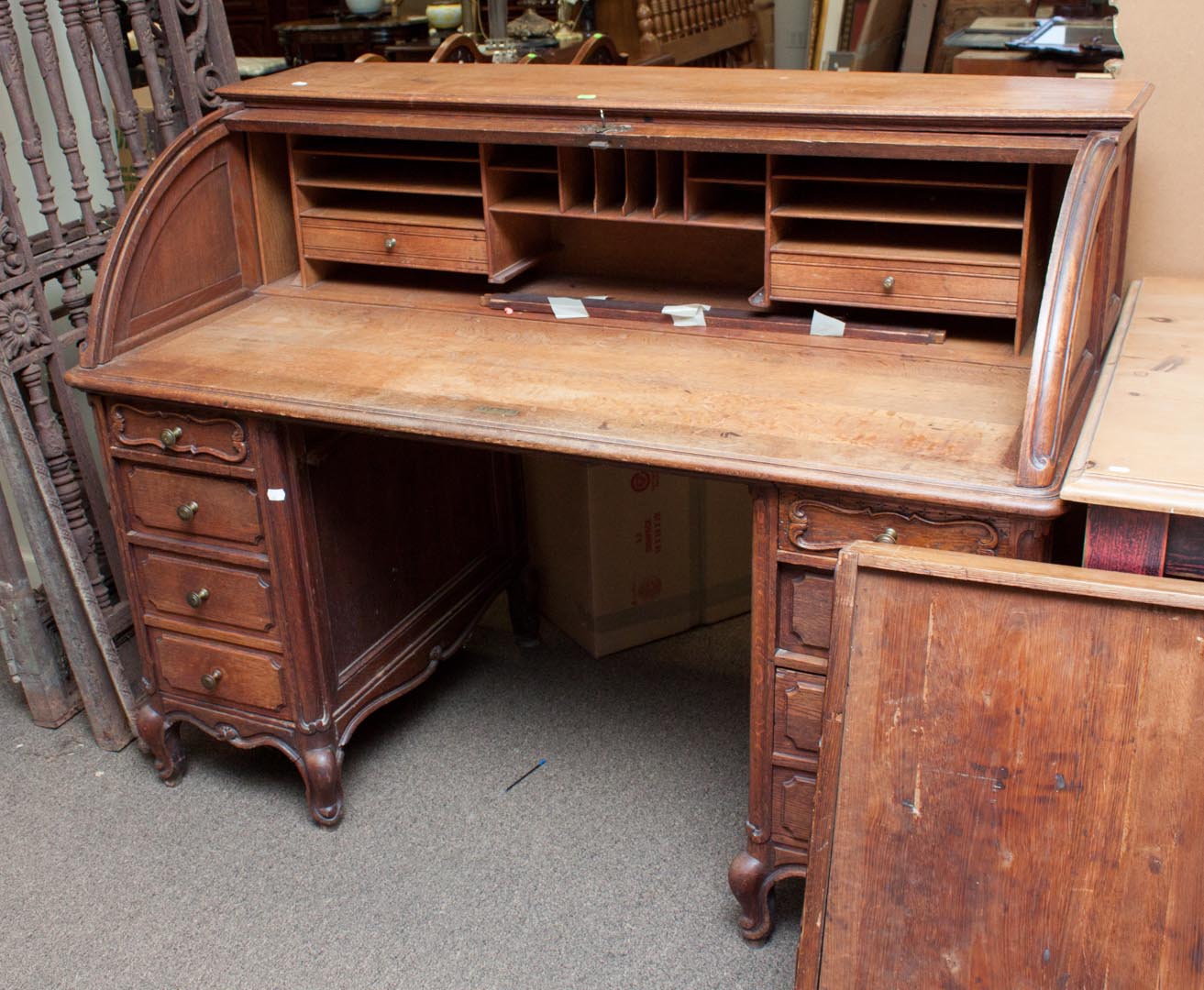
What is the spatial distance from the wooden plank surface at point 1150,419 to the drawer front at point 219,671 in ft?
4.81

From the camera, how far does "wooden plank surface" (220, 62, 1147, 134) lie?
188 centimetres

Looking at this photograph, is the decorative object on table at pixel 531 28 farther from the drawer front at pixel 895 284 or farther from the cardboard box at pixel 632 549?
the drawer front at pixel 895 284

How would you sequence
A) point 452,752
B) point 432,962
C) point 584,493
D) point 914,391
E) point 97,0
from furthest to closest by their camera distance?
point 584,493 < point 452,752 < point 97,0 < point 432,962 < point 914,391

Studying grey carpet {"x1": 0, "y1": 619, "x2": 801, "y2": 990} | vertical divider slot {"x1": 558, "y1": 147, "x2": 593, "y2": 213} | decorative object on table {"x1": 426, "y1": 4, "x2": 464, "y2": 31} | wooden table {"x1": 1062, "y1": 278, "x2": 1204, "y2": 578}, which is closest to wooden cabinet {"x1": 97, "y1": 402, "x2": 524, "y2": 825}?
grey carpet {"x1": 0, "y1": 619, "x2": 801, "y2": 990}

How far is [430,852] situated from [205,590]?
637 millimetres

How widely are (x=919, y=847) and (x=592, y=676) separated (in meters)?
1.40

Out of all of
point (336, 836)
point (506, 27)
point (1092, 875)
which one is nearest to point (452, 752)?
point (336, 836)

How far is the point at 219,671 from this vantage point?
2406mm

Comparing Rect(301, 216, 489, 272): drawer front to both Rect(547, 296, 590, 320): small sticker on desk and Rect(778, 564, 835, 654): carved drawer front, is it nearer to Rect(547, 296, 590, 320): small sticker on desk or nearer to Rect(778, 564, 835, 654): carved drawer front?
Rect(547, 296, 590, 320): small sticker on desk

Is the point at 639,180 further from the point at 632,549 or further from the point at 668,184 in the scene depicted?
the point at 632,549

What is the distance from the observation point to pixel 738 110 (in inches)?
79.0

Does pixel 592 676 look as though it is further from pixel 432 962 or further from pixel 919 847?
pixel 919 847

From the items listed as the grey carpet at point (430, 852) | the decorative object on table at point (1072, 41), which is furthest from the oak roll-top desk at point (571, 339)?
the decorative object on table at point (1072, 41)

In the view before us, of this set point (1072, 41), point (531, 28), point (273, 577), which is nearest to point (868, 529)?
point (273, 577)
